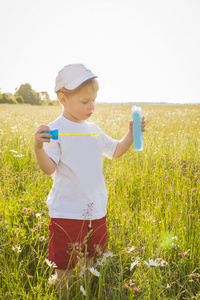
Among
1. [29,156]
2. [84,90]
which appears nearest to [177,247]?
[84,90]

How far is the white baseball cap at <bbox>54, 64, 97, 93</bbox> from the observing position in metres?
1.80

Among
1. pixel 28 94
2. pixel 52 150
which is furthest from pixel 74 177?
→ pixel 28 94

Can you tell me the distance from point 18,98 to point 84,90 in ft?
281

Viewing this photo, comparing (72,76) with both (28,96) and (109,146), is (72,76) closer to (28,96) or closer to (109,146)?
(109,146)

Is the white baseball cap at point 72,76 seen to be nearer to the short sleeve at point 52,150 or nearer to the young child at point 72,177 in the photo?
the young child at point 72,177

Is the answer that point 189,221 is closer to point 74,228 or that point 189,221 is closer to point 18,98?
point 74,228

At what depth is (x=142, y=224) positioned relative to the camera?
7.20 feet

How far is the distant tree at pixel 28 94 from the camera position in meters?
87.7

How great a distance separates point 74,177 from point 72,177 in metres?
0.01

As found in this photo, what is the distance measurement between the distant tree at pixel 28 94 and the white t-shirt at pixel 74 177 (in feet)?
292

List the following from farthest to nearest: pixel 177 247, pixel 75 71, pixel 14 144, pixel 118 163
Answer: pixel 14 144 < pixel 118 163 < pixel 177 247 < pixel 75 71

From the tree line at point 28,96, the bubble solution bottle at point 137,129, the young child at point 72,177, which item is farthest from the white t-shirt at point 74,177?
the tree line at point 28,96

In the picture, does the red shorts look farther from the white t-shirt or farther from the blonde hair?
the blonde hair

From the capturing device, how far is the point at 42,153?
1714 mm
